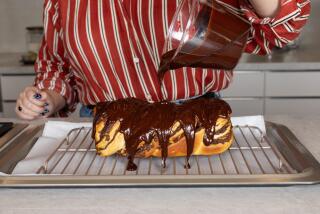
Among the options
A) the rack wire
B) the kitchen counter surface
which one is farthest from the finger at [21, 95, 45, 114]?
the kitchen counter surface

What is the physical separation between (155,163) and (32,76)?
1552 mm

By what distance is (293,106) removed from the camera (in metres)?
2.20

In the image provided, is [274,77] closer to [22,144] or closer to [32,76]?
[32,76]

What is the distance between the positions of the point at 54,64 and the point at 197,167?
657 millimetres

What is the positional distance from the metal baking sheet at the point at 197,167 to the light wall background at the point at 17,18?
1894 millimetres

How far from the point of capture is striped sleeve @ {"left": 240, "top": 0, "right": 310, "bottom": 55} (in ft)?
2.45

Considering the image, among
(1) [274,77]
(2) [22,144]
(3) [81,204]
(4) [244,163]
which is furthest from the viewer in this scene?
(1) [274,77]

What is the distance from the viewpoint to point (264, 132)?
0.92 meters

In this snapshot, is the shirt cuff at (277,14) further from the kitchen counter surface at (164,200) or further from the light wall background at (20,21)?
the light wall background at (20,21)

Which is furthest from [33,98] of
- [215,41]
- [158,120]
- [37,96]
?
[215,41]

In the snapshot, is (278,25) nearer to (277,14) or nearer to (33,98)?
(277,14)

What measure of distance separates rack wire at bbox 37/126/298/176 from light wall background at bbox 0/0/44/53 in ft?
6.39

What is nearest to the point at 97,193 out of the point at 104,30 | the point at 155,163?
the point at 155,163

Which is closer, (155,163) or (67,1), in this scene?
(155,163)
